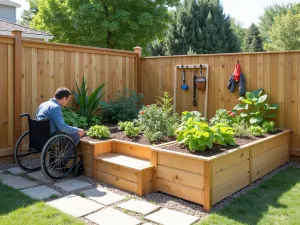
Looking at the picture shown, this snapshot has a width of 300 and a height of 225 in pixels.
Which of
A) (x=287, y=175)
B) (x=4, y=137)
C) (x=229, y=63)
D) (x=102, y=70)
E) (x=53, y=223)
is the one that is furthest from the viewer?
(x=102, y=70)

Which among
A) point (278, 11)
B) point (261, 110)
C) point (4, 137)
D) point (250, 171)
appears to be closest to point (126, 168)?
point (250, 171)

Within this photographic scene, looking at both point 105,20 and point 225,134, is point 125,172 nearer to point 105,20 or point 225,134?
point 225,134

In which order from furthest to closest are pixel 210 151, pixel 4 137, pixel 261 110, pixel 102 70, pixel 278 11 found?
pixel 278 11, pixel 102 70, pixel 261 110, pixel 4 137, pixel 210 151

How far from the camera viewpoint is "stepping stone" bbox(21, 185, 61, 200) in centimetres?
330

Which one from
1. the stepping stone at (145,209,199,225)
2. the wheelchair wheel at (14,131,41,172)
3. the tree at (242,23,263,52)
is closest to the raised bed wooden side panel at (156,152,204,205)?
the stepping stone at (145,209,199,225)

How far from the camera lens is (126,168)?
3572mm

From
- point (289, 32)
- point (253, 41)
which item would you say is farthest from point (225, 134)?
point (253, 41)

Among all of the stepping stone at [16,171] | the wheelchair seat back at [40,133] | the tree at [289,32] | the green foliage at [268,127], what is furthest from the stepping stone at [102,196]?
the tree at [289,32]

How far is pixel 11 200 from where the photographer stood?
10.3ft

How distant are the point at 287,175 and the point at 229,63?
215 centimetres

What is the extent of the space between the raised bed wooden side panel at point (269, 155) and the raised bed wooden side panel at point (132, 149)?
50.0 inches

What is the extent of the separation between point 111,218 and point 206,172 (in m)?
1.00

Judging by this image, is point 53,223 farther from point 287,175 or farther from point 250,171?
point 287,175

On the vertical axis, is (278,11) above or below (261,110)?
above
